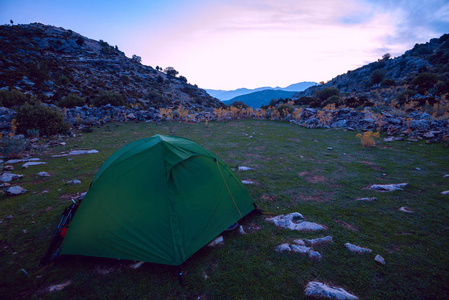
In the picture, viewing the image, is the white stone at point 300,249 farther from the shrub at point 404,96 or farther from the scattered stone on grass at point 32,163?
the shrub at point 404,96

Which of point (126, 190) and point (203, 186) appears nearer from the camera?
point (126, 190)

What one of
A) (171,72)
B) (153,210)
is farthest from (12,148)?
(171,72)

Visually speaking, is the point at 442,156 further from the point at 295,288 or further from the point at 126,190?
the point at 126,190

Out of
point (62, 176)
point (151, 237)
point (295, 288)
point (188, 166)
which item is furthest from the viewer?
point (62, 176)

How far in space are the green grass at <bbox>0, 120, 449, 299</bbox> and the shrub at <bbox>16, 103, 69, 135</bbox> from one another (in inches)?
280

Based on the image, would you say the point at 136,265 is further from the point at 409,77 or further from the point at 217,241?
the point at 409,77

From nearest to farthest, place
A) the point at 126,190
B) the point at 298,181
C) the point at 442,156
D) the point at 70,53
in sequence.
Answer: the point at 126,190
the point at 298,181
the point at 442,156
the point at 70,53

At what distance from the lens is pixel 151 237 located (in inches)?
129

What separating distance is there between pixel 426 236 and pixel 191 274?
4.60 meters

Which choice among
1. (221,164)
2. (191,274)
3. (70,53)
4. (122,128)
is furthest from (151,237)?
(70,53)

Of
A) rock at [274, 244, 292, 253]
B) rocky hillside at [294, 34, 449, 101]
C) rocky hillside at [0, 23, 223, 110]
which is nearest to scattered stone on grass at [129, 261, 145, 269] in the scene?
rock at [274, 244, 292, 253]

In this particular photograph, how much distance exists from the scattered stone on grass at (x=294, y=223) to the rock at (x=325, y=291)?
1.37m

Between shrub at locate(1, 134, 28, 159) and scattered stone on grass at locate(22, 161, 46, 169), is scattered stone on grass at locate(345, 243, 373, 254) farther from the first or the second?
shrub at locate(1, 134, 28, 159)

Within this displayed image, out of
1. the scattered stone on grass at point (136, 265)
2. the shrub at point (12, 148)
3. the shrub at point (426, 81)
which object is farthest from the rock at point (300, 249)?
the shrub at point (426, 81)
